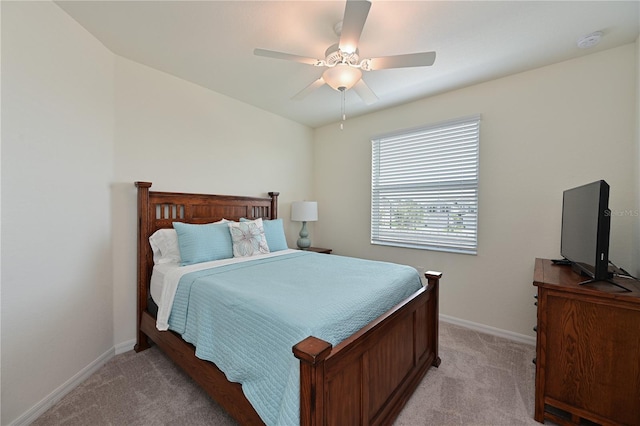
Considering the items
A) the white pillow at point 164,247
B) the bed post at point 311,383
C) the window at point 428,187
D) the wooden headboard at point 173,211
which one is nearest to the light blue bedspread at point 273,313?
the bed post at point 311,383

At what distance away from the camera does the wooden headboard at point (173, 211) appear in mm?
2320

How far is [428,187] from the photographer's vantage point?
3080 millimetres

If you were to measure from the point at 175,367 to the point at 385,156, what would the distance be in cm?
319

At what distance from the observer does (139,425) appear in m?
1.52

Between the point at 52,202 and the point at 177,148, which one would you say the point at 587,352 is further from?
the point at 177,148

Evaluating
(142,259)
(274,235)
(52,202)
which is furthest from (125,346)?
(274,235)

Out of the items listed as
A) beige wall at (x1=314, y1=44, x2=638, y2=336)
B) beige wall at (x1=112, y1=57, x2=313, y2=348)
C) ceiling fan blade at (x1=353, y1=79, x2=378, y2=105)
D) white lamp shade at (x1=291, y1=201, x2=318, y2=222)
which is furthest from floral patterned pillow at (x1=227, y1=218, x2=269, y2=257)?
beige wall at (x1=314, y1=44, x2=638, y2=336)

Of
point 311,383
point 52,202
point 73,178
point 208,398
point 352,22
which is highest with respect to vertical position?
point 352,22

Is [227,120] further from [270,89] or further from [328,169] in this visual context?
[328,169]

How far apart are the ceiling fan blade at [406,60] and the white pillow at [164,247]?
2.23 metres

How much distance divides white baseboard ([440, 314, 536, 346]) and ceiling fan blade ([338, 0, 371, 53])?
9.51 ft

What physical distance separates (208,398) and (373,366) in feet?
3.92

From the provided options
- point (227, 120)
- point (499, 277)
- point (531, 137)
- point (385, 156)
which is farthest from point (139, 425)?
point (531, 137)

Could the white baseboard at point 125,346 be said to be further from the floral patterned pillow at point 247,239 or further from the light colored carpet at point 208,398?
the floral patterned pillow at point 247,239
